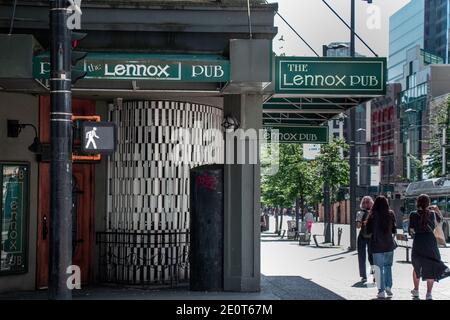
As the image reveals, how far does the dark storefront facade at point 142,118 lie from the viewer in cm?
1249

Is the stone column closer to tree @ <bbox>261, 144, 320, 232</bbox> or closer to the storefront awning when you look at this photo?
the storefront awning

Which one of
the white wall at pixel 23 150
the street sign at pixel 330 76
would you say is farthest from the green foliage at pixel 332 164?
the white wall at pixel 23 150

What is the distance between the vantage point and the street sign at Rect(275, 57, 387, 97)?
1355 cm

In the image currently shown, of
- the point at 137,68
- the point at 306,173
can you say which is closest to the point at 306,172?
the point at 306,173

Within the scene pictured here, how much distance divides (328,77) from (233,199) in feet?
8.97

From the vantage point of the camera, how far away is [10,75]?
12.1m

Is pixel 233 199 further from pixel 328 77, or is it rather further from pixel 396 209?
pixel 396 209

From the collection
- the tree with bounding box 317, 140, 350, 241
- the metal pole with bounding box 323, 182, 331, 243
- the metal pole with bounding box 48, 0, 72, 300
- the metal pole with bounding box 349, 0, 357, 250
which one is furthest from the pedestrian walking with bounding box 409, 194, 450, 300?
the tree with bounding box 317, 140, 350, 241

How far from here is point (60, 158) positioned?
9.35 metres

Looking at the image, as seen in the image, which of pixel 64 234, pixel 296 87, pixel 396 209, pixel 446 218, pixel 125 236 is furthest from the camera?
pixel 396 209

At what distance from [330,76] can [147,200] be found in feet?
13.7

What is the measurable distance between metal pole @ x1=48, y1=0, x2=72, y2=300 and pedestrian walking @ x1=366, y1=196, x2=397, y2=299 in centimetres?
609

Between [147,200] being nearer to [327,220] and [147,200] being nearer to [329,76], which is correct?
[329,76]

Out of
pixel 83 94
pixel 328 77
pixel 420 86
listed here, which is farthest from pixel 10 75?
pixel 420 86
